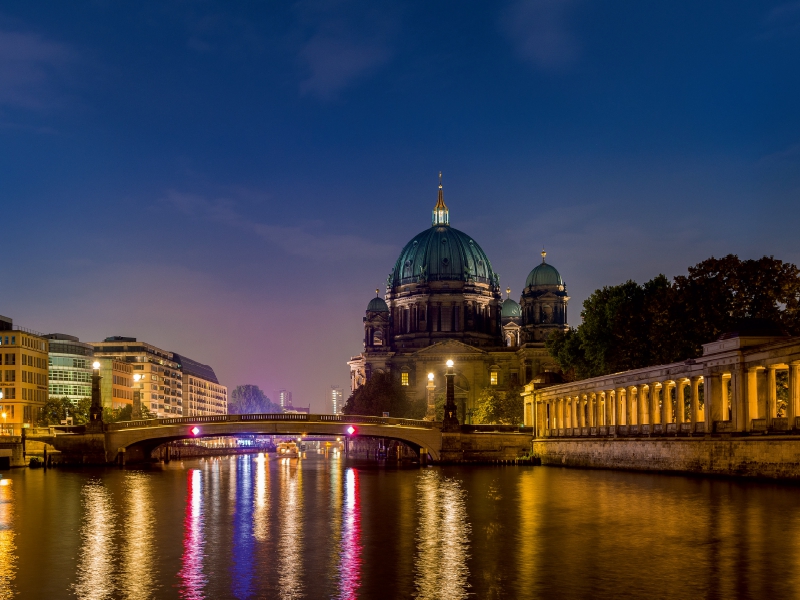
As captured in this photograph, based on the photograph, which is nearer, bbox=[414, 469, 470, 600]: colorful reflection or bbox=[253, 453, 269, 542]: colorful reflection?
bbox=[414, 469, 470, 600]: colorful reflection

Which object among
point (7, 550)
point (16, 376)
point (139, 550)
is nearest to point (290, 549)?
point (139, 550)

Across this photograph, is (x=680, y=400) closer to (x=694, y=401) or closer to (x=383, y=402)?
(x=694, y=401)

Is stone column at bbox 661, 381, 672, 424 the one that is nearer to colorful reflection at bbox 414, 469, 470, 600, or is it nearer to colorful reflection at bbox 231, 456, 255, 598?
colorful reflection at bbox 414, 469, 470, 600

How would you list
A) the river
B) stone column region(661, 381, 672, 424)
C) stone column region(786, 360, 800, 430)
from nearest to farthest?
the river < stone column region(786, 360, 800, 430) < stone column region(661, 381, 672, 424)

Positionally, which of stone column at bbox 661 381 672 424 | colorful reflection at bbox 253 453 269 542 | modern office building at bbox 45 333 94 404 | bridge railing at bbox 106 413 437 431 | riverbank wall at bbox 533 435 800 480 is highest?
modern office building at bbox 45 333 94 404

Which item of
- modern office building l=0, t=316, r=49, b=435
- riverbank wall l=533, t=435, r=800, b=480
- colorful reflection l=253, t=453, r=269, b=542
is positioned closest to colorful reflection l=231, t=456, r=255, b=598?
colorful reflection l=253, t=453, r=269, b=542

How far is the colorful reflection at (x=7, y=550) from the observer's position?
25469 millimetres

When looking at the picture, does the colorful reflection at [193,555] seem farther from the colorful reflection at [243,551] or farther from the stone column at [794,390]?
the stone column at [794,390]

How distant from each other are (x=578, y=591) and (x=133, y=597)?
33.1 ft

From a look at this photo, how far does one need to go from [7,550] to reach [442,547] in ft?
43.6

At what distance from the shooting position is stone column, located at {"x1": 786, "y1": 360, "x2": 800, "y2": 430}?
196 ft

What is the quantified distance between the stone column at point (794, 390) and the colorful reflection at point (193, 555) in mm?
32992

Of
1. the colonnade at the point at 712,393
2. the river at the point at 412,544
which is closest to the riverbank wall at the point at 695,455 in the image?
the colonnade at the point at 712,393

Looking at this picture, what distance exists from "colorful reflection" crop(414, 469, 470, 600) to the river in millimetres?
64
